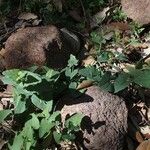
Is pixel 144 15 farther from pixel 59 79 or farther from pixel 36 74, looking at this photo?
pixel 36 74

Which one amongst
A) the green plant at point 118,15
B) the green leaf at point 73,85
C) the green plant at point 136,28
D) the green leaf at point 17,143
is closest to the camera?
the green leaf at point 17,143

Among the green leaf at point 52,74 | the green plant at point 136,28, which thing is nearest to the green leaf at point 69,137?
the green leaf at point 52,74

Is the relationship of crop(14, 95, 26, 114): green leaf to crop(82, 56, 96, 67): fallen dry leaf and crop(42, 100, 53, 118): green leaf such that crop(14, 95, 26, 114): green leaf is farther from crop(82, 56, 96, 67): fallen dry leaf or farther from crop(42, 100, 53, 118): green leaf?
crop(82, 56, 96, 67): fallen dry leaf

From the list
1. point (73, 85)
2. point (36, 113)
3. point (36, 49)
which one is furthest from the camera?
point (36, 49)

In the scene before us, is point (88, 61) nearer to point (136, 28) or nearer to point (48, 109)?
point (136, 28)

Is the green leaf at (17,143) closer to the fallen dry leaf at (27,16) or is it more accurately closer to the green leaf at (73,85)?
the green leaf at (73,85)

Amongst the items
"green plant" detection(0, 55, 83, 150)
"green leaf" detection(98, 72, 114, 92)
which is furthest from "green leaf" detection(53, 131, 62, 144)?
"green leaf" detection(98, 72, 114, 92)

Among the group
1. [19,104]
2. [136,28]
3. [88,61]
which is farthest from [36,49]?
[136,28]
